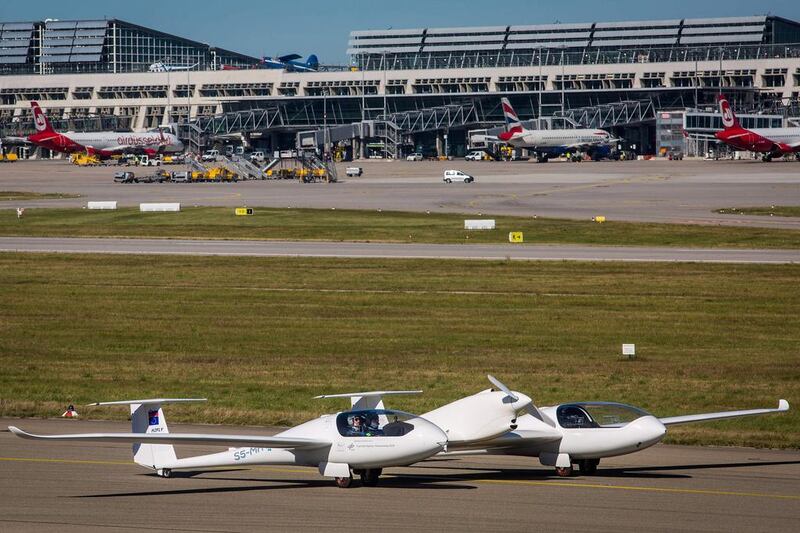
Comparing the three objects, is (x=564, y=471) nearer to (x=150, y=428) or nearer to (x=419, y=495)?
(x=419, y=495)

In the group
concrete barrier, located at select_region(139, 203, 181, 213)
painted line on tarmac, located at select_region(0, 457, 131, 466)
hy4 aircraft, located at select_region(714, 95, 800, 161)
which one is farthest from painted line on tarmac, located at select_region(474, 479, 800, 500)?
hy4 aircraft, located at select_region(714, 95, 800, 161)

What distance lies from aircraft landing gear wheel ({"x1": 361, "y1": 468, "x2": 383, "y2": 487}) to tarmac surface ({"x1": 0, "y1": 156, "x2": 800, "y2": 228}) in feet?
216

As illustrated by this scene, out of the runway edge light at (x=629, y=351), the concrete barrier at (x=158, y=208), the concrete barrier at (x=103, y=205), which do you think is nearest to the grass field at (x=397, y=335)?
the runway edge light at (x=629, y=351)

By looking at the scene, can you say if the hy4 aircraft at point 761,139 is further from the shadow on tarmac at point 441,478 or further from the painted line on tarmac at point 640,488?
the painted line on tarmac at point 640,488

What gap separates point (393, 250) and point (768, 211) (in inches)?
1512

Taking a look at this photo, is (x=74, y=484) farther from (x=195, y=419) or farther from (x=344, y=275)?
(x=344, y=275)

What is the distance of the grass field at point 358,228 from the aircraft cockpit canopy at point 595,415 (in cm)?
4964

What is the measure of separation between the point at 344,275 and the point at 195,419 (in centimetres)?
2915

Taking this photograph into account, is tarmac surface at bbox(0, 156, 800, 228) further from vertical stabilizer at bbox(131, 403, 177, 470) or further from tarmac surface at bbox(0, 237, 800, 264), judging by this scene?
vertical stabilizer at bbox(131, 403, 177, 470)

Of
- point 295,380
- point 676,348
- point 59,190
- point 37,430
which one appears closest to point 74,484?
point 37,430

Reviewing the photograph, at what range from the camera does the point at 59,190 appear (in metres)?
137

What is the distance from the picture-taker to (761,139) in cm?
17538

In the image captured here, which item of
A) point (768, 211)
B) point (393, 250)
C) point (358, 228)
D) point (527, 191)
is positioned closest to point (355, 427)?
point (393, 250)

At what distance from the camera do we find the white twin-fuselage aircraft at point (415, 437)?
880 inches
